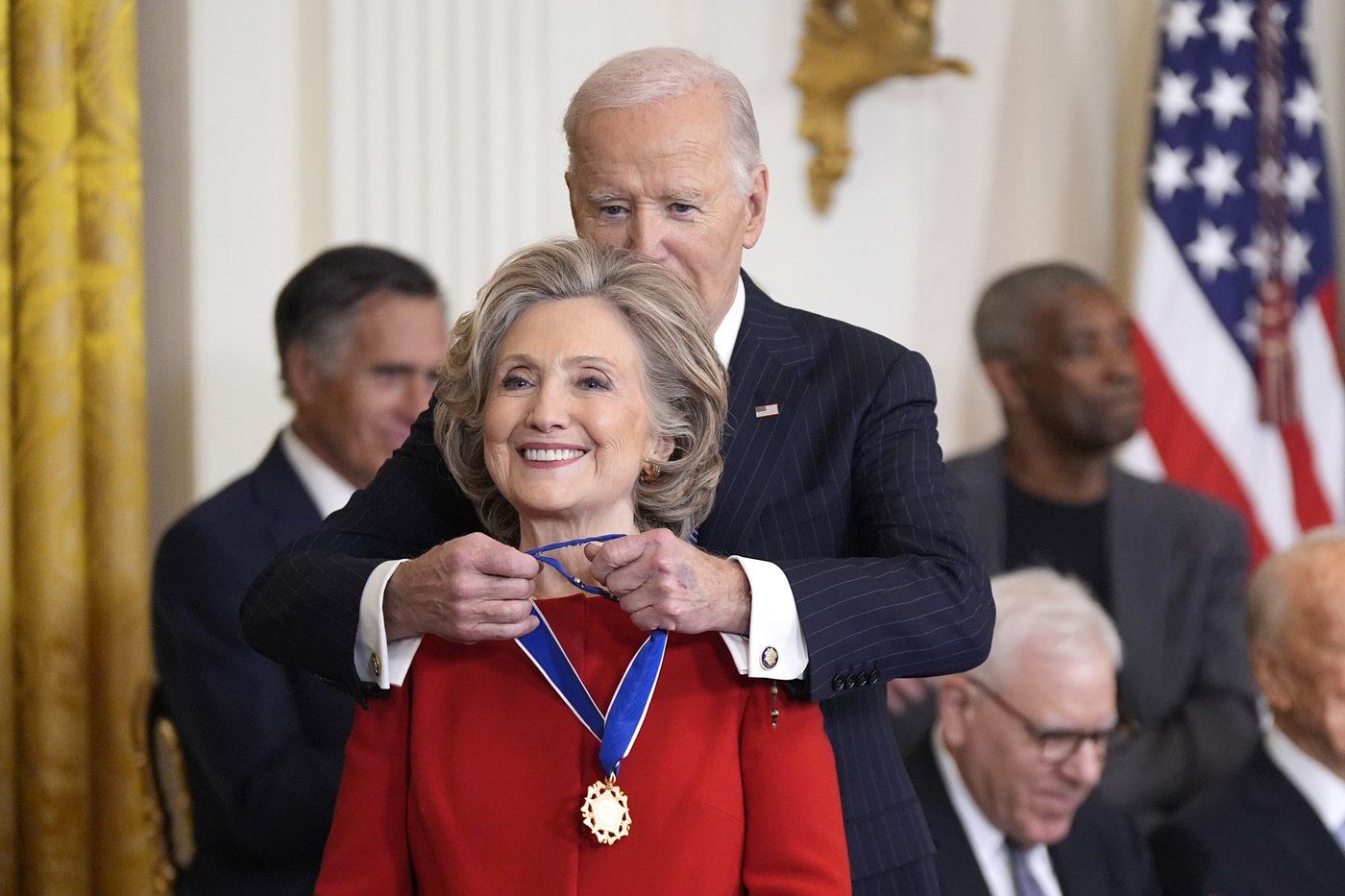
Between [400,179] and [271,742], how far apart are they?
6.76 feet

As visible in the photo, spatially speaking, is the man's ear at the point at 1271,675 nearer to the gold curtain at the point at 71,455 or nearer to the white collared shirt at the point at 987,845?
the white collared shirt at the point at 987,845

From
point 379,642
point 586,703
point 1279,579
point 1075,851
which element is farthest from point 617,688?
point 1279,579

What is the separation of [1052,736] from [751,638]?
1.66 m

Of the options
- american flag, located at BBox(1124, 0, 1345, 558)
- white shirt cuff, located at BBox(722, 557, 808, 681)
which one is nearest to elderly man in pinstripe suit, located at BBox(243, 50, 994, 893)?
white shirt cuff, located at BBox(722, 557, 808, 681)

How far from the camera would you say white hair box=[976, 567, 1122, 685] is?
11.9ft

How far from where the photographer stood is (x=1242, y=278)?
6246 millimetres

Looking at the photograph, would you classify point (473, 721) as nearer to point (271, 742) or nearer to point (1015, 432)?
point (271, 742)

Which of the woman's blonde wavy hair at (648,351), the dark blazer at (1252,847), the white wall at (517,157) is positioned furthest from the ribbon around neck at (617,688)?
the white wall at (517,157)

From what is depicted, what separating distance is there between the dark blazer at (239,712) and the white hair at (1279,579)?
6.17 ft

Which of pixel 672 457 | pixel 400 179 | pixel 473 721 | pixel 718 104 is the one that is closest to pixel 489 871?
pixel 473 721

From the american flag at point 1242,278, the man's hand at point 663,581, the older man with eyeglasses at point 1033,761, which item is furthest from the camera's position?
the american flag at point 1242,278

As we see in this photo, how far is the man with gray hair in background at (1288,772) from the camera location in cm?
342

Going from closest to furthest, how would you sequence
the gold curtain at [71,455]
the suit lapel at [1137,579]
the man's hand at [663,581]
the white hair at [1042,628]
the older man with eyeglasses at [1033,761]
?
the man's hand at [663,581] < the older man with eyeglasses at [1033,761] < the white hair at [1042,628] < the gold curtain at [71,455] < the suit lapel at [1137,579]

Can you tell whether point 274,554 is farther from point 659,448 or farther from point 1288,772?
point 1288,772
